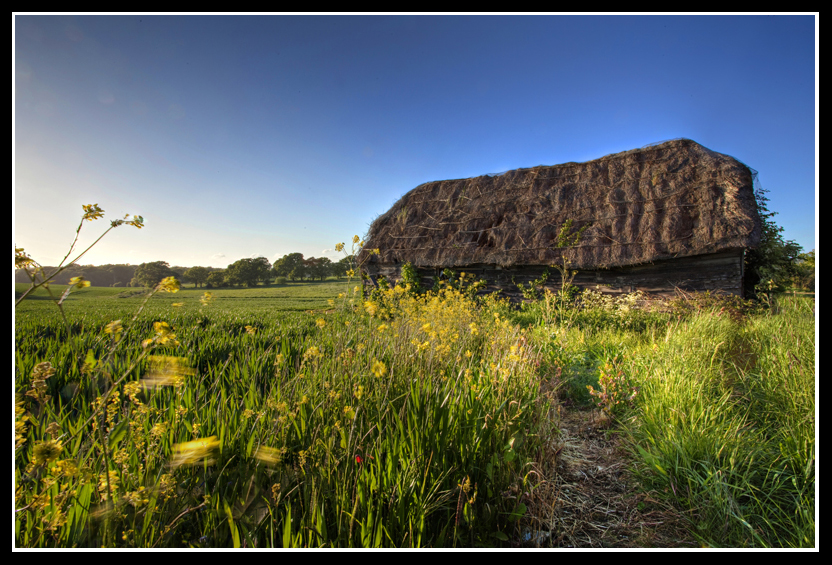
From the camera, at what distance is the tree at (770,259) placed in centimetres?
823

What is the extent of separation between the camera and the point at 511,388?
247 centimetres

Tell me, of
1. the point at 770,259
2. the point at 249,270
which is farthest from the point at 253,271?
the point at 770,259

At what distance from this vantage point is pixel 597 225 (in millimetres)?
8844

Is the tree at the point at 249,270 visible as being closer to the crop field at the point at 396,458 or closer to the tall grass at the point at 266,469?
the crop field at the point at 396,458

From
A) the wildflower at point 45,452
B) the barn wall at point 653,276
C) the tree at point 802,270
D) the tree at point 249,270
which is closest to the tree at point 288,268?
the tree at point 249,270

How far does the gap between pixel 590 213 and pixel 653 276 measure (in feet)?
7.55

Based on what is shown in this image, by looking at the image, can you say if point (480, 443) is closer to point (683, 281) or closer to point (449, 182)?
point (683, 281)

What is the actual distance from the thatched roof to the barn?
0.03 m

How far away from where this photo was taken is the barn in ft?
24.2

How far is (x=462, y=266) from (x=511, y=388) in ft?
26.2

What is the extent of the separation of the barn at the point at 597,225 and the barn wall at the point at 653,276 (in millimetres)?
22

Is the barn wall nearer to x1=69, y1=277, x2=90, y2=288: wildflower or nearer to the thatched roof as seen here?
the thatched roof

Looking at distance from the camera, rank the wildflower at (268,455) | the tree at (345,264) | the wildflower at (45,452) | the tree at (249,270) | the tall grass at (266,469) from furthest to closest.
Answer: the tree at (249,270) → the tree at (345,264) → the wildflower at (268,455) → the tall grass at (266,469) → the wildflower at (45,452)
